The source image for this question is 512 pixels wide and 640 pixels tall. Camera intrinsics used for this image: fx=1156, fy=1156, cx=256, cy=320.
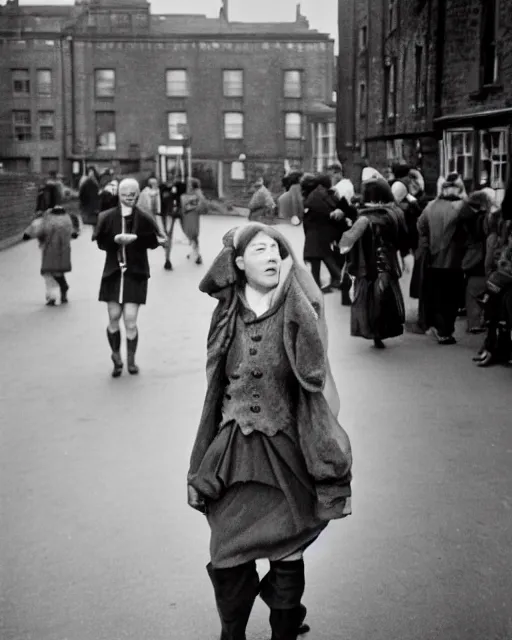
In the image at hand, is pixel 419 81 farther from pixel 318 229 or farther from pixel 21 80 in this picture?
pixel 21 80

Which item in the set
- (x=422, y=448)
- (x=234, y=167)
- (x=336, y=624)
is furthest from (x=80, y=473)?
(x=234, y=167)

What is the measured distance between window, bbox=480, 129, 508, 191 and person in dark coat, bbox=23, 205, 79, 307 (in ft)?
27.5

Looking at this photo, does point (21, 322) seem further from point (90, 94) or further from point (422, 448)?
point (90, 94)

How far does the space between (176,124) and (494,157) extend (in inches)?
1682

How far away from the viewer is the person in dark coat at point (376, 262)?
476 inches

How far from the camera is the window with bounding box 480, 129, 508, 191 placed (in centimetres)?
2138

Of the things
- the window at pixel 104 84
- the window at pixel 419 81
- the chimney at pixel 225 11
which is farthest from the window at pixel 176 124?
the window at pixel 419 81

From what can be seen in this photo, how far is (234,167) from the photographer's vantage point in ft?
207

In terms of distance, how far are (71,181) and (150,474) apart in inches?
2242

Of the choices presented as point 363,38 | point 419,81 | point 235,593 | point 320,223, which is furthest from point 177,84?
point 235,593

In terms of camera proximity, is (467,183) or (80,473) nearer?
(80,473)

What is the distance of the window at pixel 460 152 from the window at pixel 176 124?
39.0 m

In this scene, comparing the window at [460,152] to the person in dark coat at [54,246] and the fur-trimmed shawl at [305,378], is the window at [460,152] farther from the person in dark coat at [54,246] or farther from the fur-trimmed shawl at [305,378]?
the fur-trimmed shawl at [305,378]

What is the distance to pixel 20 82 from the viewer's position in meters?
62.8
